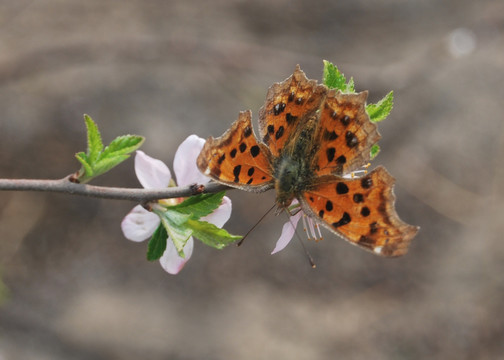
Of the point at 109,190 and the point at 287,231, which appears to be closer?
the point at 109,190

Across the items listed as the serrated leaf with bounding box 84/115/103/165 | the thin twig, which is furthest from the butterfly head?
the serrated leaf with bounding box 84/115/103/165

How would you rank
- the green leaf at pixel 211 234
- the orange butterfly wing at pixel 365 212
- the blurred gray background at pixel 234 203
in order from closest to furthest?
the orange butterfly wing at pixel 365 212, the green leaf at pixel 211 234, the blurred gray background at pixel 234 203

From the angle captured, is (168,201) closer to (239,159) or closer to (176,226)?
(176,226)

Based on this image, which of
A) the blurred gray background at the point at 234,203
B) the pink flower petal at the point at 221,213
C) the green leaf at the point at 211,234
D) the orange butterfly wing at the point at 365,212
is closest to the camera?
the orange butterfly wing at the point at 365,212

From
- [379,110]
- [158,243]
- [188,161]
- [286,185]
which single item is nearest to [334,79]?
[379,110]

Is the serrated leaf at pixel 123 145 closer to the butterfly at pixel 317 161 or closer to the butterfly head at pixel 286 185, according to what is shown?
the butterfly at pixel 317 161

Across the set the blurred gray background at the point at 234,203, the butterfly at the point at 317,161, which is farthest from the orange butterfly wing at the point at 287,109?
the blurred gray background at the point at 234,203

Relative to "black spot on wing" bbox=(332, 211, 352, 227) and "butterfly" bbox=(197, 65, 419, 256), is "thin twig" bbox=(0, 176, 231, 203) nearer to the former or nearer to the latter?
"butterfly" bbox=(197, 65, 419, 256)
